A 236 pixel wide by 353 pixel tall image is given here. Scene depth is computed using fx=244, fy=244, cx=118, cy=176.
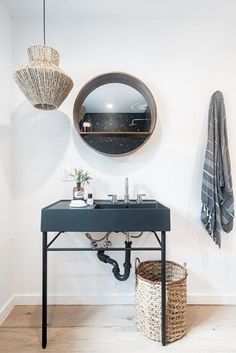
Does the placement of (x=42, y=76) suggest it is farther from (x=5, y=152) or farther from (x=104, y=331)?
(x=104, y=331)

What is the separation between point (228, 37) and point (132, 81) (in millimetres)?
937

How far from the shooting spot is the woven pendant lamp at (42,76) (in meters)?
1.52

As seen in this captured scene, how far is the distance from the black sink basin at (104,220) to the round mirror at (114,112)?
680 millimetres

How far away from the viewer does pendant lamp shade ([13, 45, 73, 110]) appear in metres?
1.52

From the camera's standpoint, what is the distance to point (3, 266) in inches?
77.5

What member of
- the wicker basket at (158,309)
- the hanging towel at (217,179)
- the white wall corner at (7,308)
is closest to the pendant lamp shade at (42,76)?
the hanging towel at (217,179)

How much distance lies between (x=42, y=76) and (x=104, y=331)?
180 centimetres

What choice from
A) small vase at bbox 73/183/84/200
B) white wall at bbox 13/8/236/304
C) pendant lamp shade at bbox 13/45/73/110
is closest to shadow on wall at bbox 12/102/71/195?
white wall at bbox 13/8/236/304

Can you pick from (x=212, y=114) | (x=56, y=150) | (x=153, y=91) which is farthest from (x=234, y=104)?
(x=56, y=150)

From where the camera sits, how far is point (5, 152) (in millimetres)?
2020

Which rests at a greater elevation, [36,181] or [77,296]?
[36,181]

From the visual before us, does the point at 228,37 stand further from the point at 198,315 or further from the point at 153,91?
the point at 198,315

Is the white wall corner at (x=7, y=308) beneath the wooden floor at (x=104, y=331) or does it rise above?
above

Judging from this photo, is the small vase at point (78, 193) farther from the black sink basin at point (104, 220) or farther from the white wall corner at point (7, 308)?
the white wall corner at point (7, 308)
